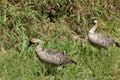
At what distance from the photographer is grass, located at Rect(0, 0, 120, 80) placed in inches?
350

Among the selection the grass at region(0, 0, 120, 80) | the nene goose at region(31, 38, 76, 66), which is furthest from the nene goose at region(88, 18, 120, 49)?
the nene goose at region(31, 38, 76, 66)

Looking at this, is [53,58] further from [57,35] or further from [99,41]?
[57,35]

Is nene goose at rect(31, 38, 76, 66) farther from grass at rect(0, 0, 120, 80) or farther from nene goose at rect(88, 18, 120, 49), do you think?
nene goose at rect(88, 18, 120, 49)

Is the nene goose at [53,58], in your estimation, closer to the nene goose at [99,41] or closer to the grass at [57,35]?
the grass at [57,35]

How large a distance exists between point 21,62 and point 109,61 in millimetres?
1618

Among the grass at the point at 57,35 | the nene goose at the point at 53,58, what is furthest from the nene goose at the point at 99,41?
the nene goose at the point at 53,58

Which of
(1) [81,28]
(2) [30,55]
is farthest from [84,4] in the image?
(2) [30,55]

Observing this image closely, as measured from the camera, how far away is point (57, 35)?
11.0 metres

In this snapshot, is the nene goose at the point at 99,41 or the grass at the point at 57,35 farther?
the nene goose at the point at 99,41

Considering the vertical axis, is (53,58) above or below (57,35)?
above

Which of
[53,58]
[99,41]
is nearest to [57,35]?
[99,41]

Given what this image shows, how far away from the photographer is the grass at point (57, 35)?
29.2 ft

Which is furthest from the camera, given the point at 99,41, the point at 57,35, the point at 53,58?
the point at 57,35

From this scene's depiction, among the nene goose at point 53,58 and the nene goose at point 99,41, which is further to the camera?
the nene goose at point 99,41
